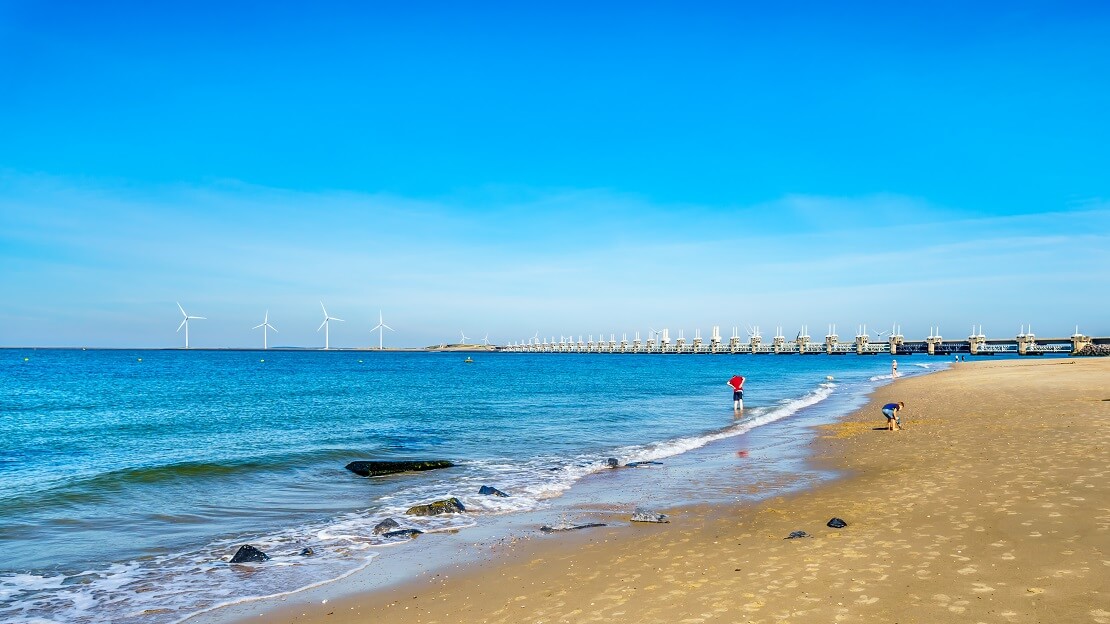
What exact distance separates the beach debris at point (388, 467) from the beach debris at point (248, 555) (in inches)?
345

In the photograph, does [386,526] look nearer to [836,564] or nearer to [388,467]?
[388,467]

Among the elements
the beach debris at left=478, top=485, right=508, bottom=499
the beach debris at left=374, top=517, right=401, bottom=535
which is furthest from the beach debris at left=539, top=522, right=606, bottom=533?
the beach debris at left=478, top=485, right=508, bottom=499

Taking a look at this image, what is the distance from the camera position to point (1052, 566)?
8.17 metres

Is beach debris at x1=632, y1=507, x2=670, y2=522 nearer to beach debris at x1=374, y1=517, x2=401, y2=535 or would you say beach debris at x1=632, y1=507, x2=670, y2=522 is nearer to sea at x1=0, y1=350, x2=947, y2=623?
sea at x1=0, y1=350, x2=947, y2=623

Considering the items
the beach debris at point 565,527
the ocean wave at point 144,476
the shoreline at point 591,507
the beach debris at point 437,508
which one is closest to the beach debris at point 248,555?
the shoreline at point 591,507

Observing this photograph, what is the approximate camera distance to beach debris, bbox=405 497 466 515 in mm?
14812

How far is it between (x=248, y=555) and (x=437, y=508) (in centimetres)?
440

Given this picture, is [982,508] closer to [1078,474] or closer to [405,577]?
[1078,474]

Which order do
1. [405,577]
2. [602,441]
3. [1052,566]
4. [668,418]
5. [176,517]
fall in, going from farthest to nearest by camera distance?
1. [668,418]
2. [602,441]
3. [176,517]
4. [405,577]
5. [1052,566]

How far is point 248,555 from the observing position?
11.4m

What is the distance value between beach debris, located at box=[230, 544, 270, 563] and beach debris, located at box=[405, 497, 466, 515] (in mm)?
3798

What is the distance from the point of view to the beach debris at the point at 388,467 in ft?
66.9

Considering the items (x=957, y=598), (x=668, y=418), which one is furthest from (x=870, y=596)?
(x=668, y=418)

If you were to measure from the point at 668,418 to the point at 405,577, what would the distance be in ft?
87.5
